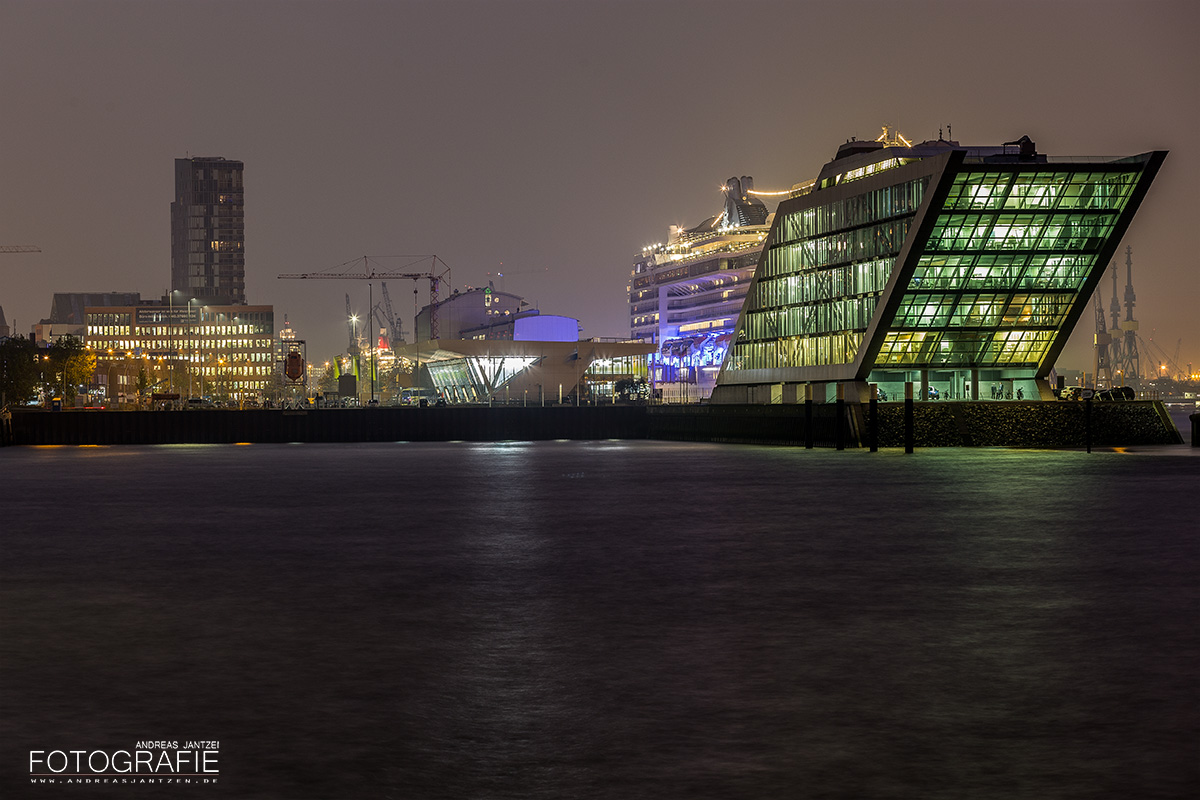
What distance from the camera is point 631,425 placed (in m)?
110

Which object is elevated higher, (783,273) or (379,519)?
(783,273)

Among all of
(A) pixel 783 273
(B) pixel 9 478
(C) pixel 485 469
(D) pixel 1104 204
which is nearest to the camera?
(B) pixel 9 478

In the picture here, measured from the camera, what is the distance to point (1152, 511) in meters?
31.1

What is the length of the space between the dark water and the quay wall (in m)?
46.9

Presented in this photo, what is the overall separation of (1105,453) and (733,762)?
63.2m

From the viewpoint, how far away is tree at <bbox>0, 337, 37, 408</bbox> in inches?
5591

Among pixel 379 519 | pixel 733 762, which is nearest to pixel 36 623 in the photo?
pixel 733 762

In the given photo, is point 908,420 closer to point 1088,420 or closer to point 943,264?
point 1088,420

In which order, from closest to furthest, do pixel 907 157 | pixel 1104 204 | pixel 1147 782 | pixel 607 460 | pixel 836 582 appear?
pixel 1147 782
pixel 836 582
pixel 607 460
pixel 1104 204
pixel 907 157

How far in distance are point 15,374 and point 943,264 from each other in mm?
104476

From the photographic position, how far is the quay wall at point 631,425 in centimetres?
7719

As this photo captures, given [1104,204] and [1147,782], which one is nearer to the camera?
[1147,782]

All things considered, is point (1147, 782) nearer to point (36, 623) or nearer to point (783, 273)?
point (36, 623)

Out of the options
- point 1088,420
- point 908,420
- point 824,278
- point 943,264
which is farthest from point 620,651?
point 824,278
